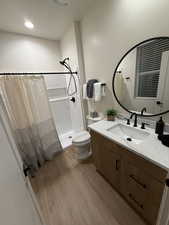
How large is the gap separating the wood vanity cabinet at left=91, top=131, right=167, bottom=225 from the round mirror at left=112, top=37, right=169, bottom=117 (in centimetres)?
61

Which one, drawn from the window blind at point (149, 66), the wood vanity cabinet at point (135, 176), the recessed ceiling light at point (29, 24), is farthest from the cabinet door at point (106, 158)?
the recessed ceiling light at point (29, 24)

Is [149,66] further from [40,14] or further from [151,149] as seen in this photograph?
[40,14]

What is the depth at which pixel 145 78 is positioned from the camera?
1.27 metres

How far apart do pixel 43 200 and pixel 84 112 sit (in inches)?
64.9

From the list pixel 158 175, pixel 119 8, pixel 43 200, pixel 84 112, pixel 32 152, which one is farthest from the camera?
pixel 84 112

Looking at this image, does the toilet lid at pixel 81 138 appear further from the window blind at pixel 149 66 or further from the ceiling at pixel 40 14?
the ceiling at pixel 40 14

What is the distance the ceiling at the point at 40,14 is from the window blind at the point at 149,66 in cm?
118

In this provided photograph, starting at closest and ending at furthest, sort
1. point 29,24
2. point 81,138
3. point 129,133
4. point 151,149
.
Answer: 1. point 151,149
2. point 129,133
3. point 29,24
4. point 81,138

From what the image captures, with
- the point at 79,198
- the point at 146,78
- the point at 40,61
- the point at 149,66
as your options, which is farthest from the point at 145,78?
the point at 40,61

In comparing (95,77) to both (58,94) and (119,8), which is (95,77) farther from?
(58,94)

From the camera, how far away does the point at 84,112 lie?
2.39 m

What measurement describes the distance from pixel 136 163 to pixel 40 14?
246cm

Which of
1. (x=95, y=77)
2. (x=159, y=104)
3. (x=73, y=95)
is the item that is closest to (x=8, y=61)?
(x=73, y=95)

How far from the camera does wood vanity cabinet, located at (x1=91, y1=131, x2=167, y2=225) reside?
850 mm
